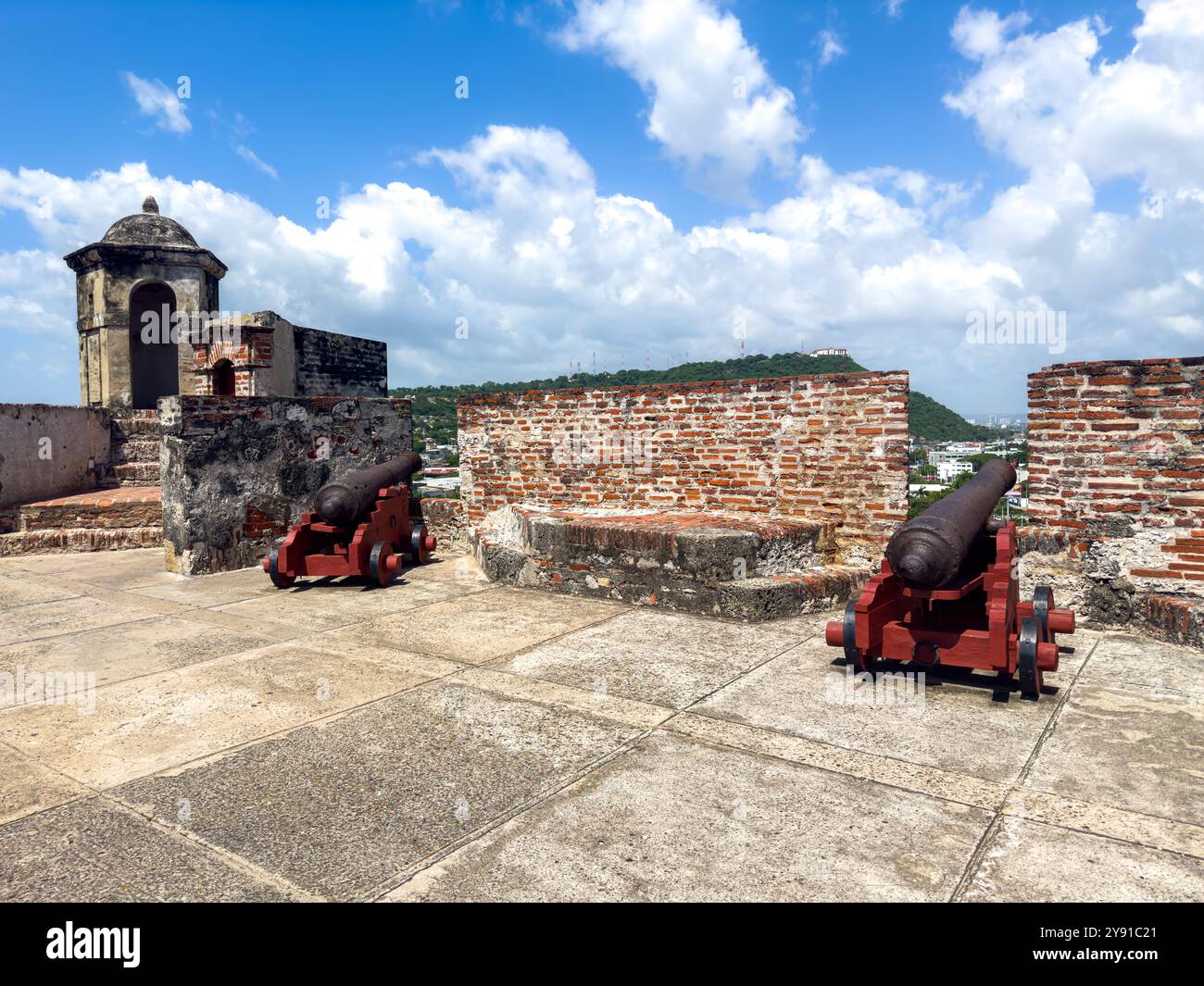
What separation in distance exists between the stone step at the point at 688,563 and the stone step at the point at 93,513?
216 inches

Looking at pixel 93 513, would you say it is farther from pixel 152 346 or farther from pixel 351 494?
pixel 152 346

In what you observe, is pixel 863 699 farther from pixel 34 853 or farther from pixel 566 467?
pixel 566 467

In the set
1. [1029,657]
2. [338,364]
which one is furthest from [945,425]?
[1029,657]

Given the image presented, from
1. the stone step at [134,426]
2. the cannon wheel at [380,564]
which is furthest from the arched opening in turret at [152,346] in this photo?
the cannon wheel at [380,564]

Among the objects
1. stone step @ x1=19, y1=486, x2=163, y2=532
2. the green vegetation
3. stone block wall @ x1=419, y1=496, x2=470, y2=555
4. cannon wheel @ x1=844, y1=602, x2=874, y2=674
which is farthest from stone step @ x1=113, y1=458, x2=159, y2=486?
the green vegetation

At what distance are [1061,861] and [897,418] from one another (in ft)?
14.4

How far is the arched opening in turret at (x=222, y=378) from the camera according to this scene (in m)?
11.0

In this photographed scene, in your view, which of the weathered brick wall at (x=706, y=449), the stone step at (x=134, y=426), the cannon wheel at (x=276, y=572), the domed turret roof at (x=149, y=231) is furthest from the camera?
the domed turret roof at (x=149, y=231)

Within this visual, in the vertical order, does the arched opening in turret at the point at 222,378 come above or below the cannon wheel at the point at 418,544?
above

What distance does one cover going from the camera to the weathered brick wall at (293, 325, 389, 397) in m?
12.7

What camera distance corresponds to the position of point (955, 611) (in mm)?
4352

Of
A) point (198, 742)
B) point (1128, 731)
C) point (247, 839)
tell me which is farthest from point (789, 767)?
point (198, 742)

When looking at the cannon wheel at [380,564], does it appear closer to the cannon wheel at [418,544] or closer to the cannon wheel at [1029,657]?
the cannon wheel at [418,544]
